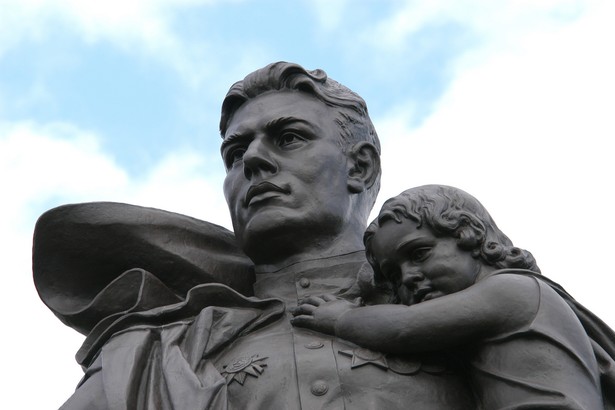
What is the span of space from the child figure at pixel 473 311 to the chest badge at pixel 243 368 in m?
0.36

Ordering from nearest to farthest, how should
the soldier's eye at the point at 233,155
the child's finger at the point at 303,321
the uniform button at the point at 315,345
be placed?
1. the uniform button at the point at 315,345
2. the child's finger at the point at 303,321
3. the soldier's eye at the point at 233,155

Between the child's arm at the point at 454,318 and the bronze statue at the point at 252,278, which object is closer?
the child's arm at the point at 454,318

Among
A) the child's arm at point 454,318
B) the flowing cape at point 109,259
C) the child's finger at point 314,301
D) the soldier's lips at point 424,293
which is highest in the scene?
the flowing cape at point 109,259

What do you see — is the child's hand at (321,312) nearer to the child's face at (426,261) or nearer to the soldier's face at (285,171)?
the child's face at (426,261)

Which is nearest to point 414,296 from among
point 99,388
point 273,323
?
point 273,323

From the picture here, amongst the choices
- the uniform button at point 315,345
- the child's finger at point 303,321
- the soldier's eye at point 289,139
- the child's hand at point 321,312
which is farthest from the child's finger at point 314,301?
the soldier's eye at point 289,139

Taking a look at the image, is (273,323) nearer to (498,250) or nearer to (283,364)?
(283,364)

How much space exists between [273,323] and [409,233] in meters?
1.00

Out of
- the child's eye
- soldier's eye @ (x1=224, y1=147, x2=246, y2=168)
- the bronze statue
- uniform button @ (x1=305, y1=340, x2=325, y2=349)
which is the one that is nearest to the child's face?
the child's eye

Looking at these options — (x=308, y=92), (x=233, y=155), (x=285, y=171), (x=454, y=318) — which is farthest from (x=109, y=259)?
(x=454, y=318)

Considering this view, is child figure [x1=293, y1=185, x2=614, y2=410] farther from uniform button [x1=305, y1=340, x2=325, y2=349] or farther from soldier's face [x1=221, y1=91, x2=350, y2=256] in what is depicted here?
soldier's face [x1=221, y1=91, x2=350, y2=256]

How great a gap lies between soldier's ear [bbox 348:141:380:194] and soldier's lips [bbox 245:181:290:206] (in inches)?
17.8

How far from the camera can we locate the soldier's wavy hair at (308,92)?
8.89 metres

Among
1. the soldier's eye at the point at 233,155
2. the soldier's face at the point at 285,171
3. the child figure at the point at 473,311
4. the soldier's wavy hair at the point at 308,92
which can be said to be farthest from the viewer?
the soldier's wavy hair at the point at 308,92
